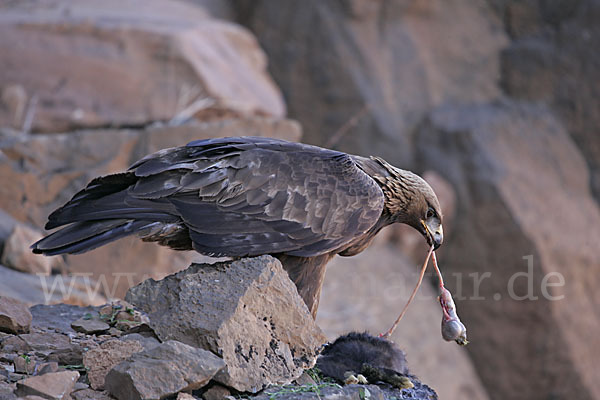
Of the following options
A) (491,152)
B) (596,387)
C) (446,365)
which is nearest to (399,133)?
(491,152)

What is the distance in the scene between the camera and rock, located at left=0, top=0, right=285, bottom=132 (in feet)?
22.3

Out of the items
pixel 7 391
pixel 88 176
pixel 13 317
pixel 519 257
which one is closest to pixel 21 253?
pixel 88 176

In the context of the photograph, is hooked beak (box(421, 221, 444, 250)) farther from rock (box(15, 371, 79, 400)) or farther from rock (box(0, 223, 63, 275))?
rock (box(0, 223, 63, 275))

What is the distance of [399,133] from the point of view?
32.0 ft

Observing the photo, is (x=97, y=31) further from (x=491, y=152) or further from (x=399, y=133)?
(x=491, y=152)

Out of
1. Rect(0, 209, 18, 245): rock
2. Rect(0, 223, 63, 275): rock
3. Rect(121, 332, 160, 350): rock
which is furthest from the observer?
Rect(0, 209, 18, 245): rock

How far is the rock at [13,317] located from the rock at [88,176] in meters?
1.70

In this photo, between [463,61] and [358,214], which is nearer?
[358,214]

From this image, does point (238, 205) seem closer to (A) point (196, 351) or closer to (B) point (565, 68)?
(A) point (196, 351)

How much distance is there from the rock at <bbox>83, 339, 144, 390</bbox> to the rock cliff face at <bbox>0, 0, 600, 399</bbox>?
3.23 metres

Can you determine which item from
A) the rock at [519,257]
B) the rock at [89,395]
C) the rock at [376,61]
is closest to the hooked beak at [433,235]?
the rock at [89,395]

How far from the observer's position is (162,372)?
2402 millimetres

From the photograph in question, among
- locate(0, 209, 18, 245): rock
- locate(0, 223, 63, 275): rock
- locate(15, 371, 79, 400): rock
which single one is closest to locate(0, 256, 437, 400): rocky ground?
locate(15, 371, 79, 400): rock

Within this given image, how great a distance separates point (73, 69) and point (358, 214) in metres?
4.57
